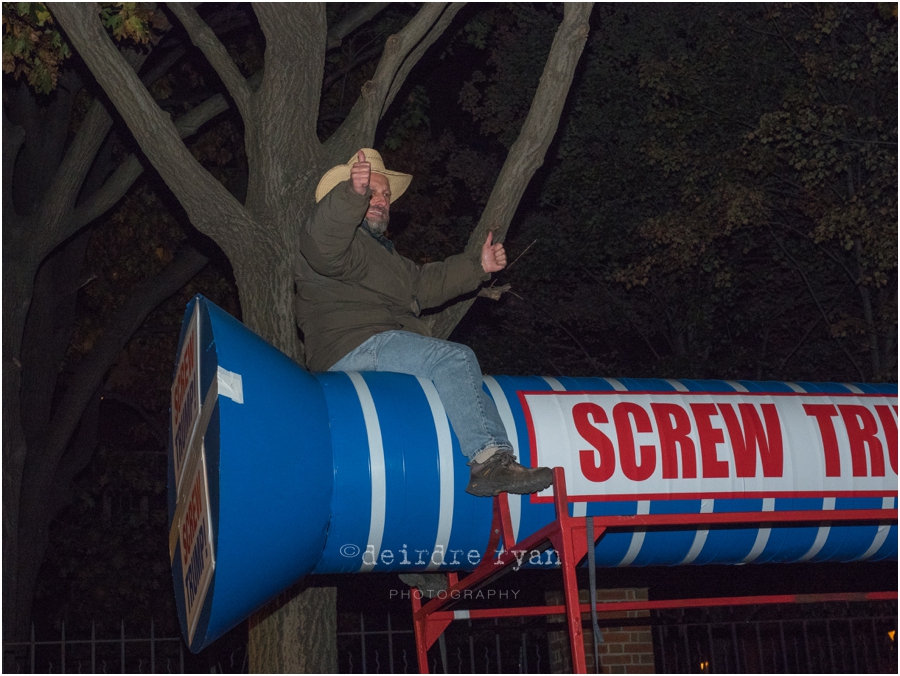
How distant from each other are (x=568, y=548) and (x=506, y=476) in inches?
24.0

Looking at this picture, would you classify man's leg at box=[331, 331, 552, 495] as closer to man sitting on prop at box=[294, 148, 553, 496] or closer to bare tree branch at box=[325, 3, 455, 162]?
man sitting on prop at box=[294, 148, 553, 496]

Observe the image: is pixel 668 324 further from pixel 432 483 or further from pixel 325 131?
pixel 432 483

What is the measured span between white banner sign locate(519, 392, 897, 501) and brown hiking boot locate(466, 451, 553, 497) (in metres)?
0.32

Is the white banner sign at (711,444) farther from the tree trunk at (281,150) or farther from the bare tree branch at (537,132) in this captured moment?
the tree trunk at (281,150)

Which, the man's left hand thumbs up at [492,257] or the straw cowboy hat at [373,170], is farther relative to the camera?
the straw cowboy hat at [373,170]

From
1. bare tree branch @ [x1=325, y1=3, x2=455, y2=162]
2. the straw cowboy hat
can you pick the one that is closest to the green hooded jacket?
the straw cowboy hat

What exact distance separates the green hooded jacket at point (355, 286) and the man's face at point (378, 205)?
0.50 feet

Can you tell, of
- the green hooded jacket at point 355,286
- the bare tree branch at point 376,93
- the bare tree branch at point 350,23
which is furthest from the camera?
the bare tree branch at point 350,23

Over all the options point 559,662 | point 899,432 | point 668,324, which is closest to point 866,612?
point 668,324

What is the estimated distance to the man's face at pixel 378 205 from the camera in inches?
230

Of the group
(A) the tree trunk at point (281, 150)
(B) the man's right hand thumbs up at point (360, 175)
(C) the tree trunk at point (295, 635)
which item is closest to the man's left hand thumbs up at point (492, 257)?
(B) the man's right hand thumbs up at point (360, 175)

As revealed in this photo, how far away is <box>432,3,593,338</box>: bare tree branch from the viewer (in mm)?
6980

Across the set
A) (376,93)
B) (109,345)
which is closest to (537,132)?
(376,93)

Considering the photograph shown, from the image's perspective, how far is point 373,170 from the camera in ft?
20.6
